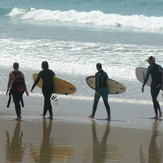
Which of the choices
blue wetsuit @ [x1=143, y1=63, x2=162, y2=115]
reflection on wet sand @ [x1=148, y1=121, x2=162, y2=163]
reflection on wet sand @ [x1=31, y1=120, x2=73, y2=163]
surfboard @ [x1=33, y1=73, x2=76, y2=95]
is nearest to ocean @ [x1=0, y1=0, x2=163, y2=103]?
surfboard @ [x1=33, y1=73, x2=76, y2=95]

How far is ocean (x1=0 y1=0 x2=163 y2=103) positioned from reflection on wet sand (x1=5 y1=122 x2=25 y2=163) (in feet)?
17.8

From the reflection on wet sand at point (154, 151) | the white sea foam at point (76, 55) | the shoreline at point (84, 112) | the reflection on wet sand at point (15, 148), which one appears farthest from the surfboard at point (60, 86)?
the white sea foam at point (76, 55)

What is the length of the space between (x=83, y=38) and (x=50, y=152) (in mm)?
21312

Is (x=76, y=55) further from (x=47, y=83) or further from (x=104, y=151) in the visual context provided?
(x=104, y=151)

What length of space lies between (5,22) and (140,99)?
76.7 feet

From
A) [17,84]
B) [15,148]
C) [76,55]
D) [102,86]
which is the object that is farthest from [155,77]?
[76,55]

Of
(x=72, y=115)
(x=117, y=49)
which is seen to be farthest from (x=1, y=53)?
(x=72, y=115)

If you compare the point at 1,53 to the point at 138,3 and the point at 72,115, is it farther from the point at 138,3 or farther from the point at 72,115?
the point at 138,3

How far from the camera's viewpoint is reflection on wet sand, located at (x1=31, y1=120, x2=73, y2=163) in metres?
8.77

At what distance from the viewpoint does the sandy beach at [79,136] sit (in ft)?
29.6

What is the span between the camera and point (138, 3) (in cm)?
4841

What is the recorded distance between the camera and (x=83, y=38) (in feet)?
99.4

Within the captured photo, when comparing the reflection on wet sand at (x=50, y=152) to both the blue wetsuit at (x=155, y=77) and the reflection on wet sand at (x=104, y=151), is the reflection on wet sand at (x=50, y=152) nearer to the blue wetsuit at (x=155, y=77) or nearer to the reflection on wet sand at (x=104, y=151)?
the reflection on wet sand at (x=104, y=151)

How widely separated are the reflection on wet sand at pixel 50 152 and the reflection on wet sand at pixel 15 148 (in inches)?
8.1
